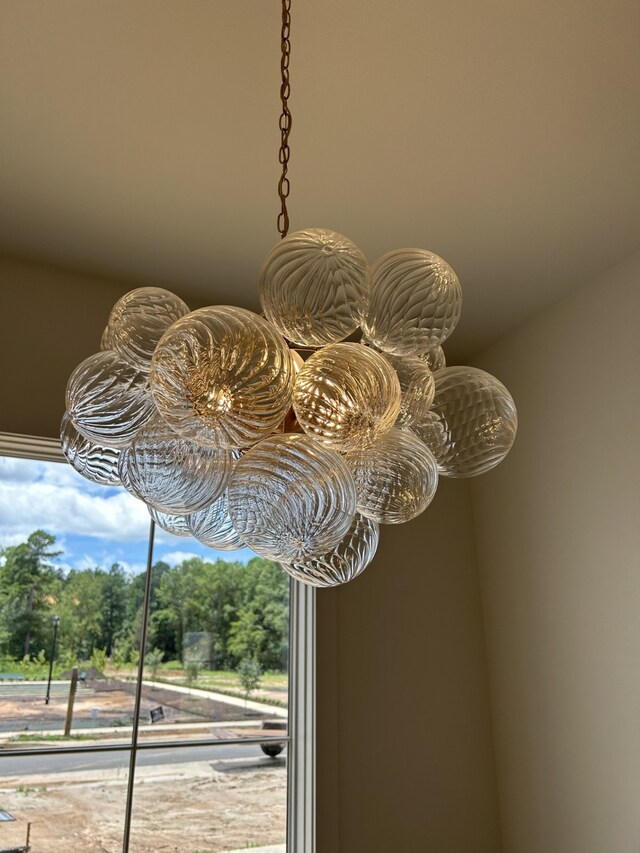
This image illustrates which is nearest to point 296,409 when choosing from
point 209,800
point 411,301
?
point 411,301

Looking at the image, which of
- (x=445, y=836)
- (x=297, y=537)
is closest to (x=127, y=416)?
(x=297, y=537)

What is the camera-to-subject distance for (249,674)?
248cm

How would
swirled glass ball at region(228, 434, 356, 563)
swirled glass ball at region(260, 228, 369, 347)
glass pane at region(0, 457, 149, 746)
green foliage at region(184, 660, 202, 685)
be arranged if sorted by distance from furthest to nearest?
1. green foliage at region(184, 660, 202, 685)
2. glass pane at region(0, 457, 149, 746)
3. swirled glass ball at region(260, 228, 369, 347)
4. swirled glass ball at region(228, 434, 356, 563)

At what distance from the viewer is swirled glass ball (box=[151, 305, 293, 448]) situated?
0.86 metres

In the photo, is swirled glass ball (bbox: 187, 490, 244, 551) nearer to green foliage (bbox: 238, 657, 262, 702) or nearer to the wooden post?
the wooden post

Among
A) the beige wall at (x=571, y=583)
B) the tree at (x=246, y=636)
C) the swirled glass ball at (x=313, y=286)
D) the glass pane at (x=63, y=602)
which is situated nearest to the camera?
the swirled glass ball at (x=313, y=286)

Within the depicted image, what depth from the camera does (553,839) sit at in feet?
7.88

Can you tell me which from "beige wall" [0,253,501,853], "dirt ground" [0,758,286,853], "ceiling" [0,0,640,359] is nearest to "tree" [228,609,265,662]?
"beige wall" [0,253,501,853]

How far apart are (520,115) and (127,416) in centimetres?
144

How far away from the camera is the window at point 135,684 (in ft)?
6.91

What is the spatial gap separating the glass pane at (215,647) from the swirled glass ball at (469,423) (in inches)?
60.3

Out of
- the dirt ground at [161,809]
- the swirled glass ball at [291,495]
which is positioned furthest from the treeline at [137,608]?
the swirled glass ball at [291,495]

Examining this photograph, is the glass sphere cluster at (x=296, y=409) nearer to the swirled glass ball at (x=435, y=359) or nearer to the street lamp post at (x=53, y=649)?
the swirled glass ball at (x=435, y=359)

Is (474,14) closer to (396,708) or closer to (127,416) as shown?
(127,416)
